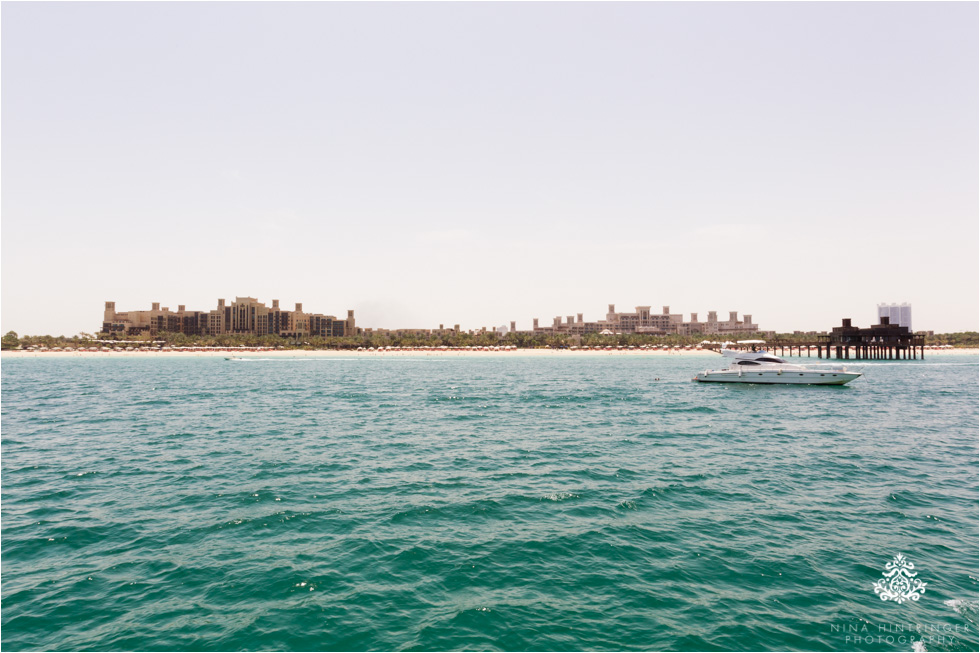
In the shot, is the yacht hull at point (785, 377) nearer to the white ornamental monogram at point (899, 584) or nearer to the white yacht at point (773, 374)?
the white yacht at point (773, 374)

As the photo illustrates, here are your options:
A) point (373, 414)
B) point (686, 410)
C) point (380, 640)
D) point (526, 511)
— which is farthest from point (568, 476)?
point (686, 410)

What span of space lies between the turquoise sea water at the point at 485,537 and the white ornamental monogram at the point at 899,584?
25 cm

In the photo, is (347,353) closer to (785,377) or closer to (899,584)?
(785,377)

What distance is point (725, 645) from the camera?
930 cm

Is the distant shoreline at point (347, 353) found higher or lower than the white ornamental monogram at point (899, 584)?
lower

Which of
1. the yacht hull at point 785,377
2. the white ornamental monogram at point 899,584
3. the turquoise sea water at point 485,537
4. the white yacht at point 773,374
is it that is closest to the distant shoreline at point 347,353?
the white yacht at point 773,374

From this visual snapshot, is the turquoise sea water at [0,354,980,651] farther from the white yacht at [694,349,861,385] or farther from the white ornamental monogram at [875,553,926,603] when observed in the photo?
the white yacht at [694,349,861,385]

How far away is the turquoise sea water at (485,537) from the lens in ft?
32.6

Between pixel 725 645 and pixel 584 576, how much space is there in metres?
3.63

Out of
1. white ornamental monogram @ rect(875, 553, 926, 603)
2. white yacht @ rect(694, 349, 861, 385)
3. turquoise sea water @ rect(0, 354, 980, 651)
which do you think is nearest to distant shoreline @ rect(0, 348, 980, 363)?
white yacht @ rect(694, 349, 861, 385)

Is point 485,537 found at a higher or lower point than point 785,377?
lower

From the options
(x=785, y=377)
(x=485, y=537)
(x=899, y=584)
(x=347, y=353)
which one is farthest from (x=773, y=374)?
(x=347, y=353)

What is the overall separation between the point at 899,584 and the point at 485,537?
11234mm

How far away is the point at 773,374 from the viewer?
63969 mm
